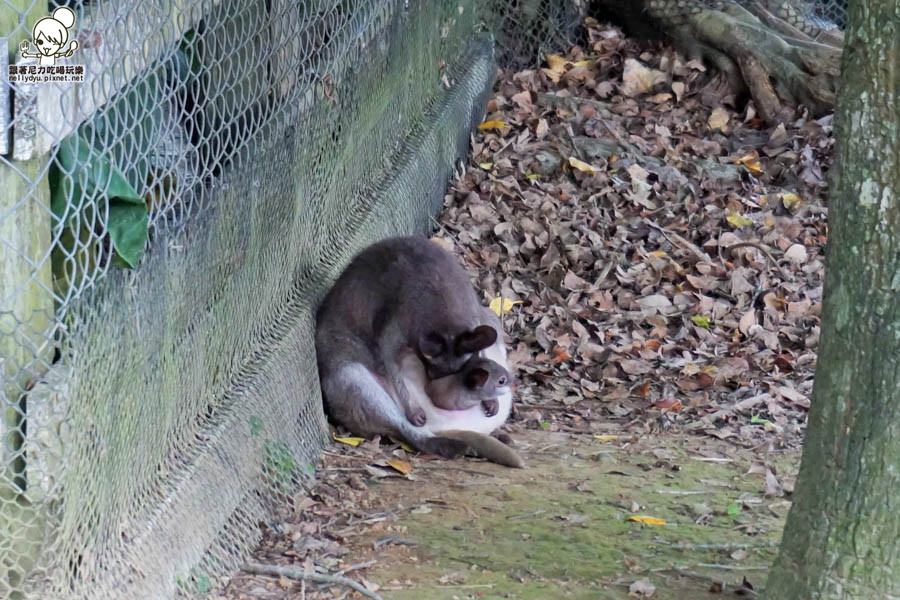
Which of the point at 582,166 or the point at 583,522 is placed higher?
the point at 582,166

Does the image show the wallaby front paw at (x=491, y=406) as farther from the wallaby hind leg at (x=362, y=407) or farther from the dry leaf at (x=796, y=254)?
the dry leaf at (x=796, y=254)

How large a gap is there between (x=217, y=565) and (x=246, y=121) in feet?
5.74

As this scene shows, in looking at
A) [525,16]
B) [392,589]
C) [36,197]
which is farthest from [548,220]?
[36,197]

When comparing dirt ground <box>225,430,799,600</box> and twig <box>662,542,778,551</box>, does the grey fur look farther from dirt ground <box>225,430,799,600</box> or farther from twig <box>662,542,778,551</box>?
twig <box>662,542,778,551</box>

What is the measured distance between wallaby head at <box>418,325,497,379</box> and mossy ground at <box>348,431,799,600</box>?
20.6 inches

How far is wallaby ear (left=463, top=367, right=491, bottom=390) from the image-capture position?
6500mm

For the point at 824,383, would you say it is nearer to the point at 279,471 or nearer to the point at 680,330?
the point at 279,471

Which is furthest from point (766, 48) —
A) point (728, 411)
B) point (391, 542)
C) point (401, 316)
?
point (391, 542)

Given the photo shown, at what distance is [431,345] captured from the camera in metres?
6.58

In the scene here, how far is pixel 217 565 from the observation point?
484cm

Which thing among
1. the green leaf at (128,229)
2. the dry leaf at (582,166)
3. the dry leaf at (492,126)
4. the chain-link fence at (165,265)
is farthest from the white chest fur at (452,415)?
the dry leaf at (492,126)

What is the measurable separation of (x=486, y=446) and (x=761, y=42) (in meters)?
5.39

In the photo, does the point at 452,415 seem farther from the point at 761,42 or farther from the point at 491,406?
the point at 761,42

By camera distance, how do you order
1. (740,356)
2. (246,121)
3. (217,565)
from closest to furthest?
1. (217,565)
2. (246,121)
3. (740,356)
